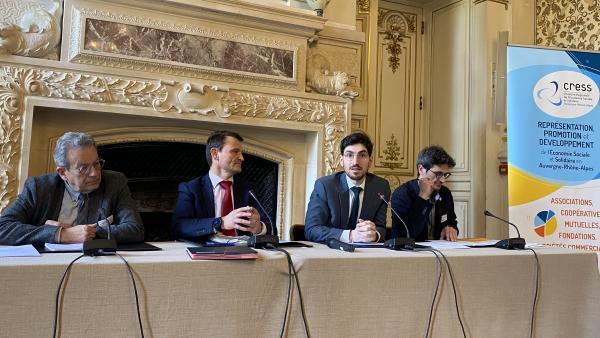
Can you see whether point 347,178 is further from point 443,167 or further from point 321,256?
point 321,256

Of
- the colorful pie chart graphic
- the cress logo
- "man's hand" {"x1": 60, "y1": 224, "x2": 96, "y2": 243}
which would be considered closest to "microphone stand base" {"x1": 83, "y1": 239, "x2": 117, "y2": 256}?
"man's hand" {"x1": 60, "y1": 224, "x2": 96, "y2": 243}

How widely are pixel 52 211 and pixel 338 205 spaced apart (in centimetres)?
105

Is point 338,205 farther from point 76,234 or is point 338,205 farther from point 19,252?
point 19,252

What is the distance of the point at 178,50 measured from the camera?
2.99m

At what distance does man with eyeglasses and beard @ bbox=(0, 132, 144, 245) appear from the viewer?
154 centimetres

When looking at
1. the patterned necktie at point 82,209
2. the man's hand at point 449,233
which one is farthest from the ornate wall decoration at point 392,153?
the patterned necktie at point 82,209

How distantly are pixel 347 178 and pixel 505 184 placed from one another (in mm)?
2402

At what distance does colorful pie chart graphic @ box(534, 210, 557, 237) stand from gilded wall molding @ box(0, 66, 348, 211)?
4.19ft

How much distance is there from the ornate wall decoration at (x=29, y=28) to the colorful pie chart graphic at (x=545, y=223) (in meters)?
2.93

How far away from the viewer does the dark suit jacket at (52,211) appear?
4.93ft

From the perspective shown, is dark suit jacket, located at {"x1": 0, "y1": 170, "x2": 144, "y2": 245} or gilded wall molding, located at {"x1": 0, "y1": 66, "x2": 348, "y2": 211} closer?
dark suit jacket, located at {"x1": 0, "y1": 170, "x2": 144, "y2": 245}

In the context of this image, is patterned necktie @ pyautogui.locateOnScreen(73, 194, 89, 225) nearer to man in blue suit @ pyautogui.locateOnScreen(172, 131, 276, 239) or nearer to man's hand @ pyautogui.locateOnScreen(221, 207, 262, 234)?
man in blue suit @ pyautogui.locateOnScreen(172, 131, 276, 239)

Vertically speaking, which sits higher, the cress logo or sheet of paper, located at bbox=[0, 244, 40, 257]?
the cress logo

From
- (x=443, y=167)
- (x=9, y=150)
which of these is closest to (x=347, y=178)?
(x=443, y=167)
